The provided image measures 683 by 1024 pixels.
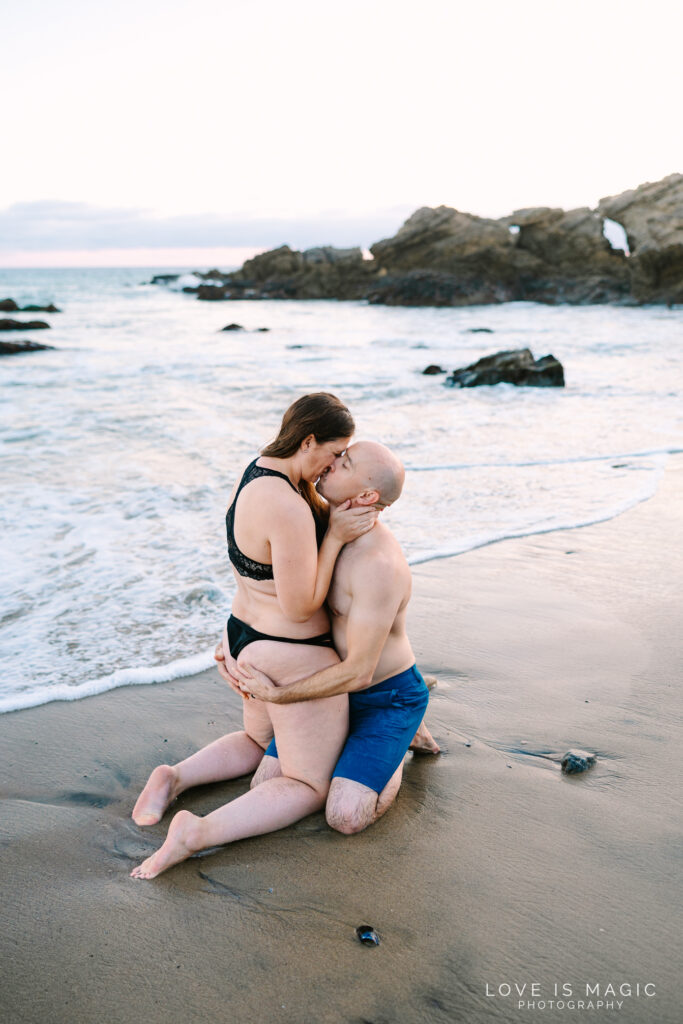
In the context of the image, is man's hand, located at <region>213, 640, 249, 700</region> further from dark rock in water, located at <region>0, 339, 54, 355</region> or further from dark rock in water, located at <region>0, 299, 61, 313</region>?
dark rock in water, located at <region>0, 299, 61, 313</region>

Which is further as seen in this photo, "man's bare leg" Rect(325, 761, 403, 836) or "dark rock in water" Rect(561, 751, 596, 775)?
"dark rock in water" Rect(561, 751, 596, 775)

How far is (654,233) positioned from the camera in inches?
1657

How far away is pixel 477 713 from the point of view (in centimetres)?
371

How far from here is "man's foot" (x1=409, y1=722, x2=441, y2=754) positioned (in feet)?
10.9

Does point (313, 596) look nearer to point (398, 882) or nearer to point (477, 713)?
point (398, 882)

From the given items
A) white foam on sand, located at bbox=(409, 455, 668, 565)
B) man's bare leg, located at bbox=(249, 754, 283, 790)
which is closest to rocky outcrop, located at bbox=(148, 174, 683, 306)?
white foam on sand, located at bbox=(409, 455, 668, 565)

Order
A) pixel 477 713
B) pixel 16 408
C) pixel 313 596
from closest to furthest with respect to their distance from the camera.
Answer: pixel 313 596
pixel 477 713
pixel 16 408

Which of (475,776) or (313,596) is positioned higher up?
(313,596)

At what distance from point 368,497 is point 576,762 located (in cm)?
140

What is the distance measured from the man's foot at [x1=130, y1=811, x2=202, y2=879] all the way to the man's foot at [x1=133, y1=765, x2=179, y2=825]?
26 centimetres

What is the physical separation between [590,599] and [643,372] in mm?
12014

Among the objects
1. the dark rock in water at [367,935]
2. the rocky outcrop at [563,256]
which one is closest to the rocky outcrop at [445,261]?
the rocky outcrop at [563,256]

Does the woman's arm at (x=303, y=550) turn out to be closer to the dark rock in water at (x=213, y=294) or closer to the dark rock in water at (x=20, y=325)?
the dark rock in water at (x=20, y=325)

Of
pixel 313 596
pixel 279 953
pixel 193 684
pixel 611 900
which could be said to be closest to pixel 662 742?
pixel 611 900
